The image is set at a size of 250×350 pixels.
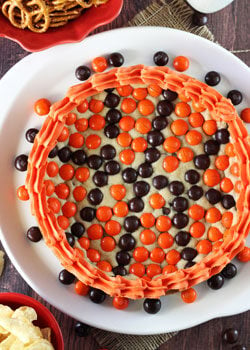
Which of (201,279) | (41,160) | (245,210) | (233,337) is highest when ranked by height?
(41,160)

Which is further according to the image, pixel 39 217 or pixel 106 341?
pixel 106 341

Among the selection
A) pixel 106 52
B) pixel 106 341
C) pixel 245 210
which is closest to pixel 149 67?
pixel 106 52

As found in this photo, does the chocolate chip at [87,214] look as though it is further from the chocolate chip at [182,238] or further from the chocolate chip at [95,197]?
the chocolate chip at [182,238]

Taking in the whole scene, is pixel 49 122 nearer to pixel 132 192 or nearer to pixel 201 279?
pixel 132 192

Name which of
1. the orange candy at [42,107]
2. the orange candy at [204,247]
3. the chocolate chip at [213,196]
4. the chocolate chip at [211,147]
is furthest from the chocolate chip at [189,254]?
the orange candy at [42,107]

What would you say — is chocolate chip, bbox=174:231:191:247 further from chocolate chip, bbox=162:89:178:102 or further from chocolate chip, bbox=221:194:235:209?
chocolate chip, bbox=162:89:178:102

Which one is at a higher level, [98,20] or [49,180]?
[98,20]
